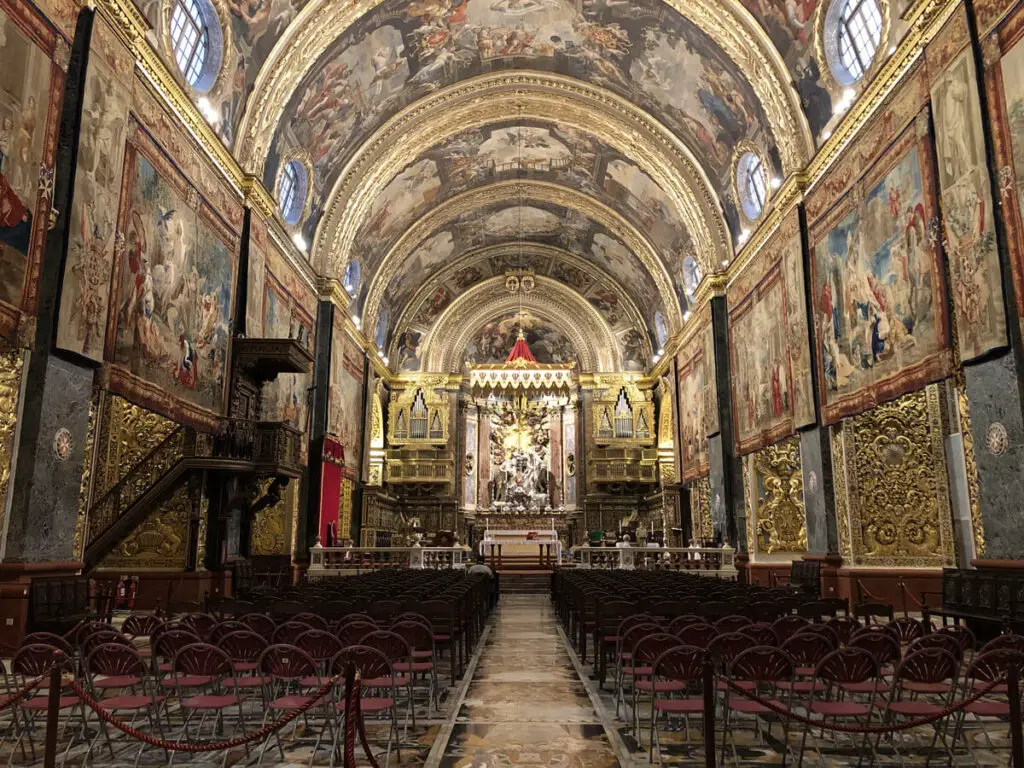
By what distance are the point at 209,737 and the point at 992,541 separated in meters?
9.50

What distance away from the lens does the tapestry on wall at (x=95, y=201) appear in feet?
33.1

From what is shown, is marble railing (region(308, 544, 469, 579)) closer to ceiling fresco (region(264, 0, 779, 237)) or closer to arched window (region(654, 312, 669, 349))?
ceiling fresco (region(264, 0, 779, 237))

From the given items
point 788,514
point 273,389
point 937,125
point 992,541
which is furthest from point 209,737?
point 788,514

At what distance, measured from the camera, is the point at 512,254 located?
34906 millimetres

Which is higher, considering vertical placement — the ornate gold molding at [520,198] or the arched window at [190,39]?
the ornate gold molding at [520,198]

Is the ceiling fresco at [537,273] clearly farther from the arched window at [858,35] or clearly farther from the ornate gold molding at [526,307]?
the arched window at [858,35]

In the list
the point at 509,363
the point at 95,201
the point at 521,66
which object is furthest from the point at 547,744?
the point at 509,363

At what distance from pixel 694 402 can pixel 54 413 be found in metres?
20.9

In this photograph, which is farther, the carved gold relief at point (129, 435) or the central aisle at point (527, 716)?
the carved gold relief at point (129, 435)

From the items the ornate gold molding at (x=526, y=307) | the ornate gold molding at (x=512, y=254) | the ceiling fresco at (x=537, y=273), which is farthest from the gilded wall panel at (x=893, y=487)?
the ornate gold molding at (x=526, y=307)

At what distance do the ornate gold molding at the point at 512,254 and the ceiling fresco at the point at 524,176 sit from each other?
18.5 ft

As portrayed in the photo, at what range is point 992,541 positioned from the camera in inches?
384

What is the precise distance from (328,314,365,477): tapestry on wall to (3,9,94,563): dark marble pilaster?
13.3 meters

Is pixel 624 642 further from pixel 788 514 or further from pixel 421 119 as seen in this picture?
pixel 421 119
